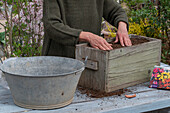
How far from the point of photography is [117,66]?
1.93 meters

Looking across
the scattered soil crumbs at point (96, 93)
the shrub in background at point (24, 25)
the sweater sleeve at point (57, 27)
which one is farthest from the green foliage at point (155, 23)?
the scattered soil crumbs at point (96, 93)

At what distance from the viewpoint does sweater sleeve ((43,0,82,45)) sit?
78.6 inches

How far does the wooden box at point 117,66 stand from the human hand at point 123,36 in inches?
4.0

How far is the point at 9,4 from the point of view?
11.5ft

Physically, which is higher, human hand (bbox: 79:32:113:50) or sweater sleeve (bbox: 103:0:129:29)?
sweater sleeve (bbox: 103:0:129:29)

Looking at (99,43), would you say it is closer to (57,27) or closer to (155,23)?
(57,27)

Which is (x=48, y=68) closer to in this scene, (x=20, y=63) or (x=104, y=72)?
(x=20, y=63)

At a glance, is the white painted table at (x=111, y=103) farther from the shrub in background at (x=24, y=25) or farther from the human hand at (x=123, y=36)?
the shrub in background at (x=24, y=25)

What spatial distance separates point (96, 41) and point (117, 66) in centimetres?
24

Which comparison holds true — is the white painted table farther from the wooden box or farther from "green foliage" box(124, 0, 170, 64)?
"green foliage" box(124, 0, 170, 64)

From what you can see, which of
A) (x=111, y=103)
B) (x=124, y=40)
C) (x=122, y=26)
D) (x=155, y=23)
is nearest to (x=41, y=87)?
(x=111, y=103)

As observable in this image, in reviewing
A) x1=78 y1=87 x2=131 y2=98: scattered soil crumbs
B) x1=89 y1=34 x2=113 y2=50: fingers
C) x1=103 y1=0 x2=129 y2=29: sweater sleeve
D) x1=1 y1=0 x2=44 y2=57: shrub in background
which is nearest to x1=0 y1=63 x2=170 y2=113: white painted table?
x1=78 y1=87 x2=131 y2=98: scattered soil crumbs

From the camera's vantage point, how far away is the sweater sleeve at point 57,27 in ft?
6.55

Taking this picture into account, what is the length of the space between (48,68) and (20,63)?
205 mm
